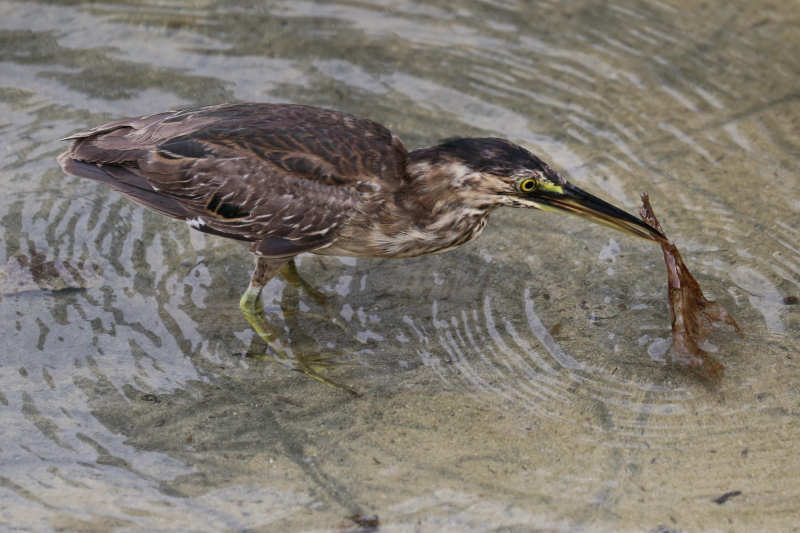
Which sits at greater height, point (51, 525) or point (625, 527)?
point (625, 527)

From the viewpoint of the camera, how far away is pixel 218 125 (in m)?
5.33

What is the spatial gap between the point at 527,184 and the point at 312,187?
117 cm

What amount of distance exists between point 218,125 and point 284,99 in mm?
1928

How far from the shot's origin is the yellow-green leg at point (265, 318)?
5.34 metres

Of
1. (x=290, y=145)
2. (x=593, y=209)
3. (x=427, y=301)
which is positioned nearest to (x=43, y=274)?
(x=290, y=145)

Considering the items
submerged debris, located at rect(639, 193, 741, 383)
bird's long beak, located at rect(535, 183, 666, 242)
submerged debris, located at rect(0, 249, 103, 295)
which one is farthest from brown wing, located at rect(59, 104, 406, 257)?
submerged debris, located at rect(639, 193, 741, 383)

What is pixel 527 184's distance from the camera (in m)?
5.02

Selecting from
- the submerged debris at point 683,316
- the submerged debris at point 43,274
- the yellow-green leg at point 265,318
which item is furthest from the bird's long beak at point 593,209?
the submerged debris at point 43,274

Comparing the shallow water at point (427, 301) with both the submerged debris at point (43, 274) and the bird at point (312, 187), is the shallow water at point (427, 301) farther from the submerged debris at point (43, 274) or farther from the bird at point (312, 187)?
the bird at point (312, 187)

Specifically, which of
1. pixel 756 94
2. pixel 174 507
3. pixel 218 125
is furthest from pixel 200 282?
pixel 756 94

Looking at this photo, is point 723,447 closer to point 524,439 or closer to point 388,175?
point 524,439

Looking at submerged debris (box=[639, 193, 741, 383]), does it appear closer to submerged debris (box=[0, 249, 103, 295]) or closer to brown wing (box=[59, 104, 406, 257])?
brown wing (box=[59, 104, 406, 257])

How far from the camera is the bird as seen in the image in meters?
5.12

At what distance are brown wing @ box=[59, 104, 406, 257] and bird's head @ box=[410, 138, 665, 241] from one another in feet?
1.33
